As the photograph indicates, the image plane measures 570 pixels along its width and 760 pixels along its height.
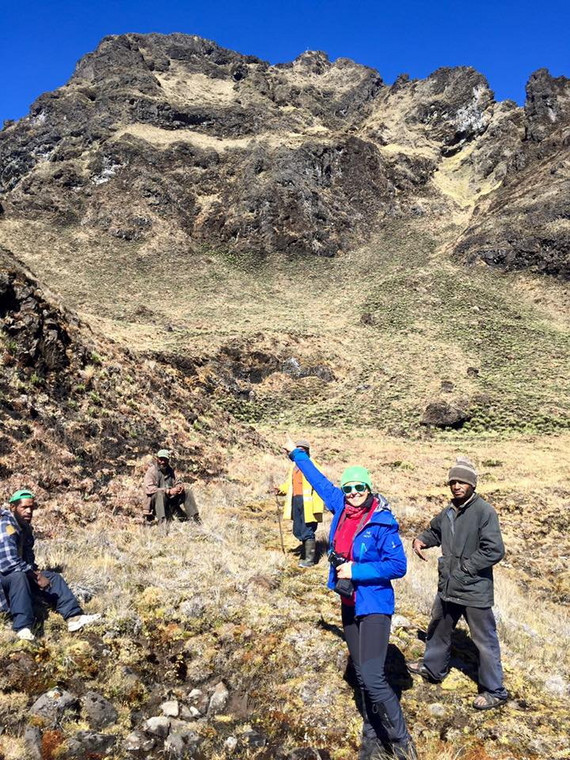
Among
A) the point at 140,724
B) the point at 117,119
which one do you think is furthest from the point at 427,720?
the point at 117,119

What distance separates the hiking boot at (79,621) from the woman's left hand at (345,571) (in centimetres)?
314

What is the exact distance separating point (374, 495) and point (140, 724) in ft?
8.99

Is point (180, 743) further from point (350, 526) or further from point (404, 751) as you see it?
point (350, 526)

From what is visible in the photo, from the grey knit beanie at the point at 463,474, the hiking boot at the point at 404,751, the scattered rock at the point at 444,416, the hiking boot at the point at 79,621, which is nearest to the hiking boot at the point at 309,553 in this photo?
the hiking boot at the point at 79,621

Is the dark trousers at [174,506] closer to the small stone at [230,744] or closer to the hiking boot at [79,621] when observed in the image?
the hiking boot at [79,621]

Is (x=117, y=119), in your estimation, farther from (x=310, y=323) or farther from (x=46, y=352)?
(x=46, y=352)

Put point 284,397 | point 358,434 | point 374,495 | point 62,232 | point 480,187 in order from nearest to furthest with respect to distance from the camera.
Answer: point 374,495
point 358,434
point 284,397
point 62,232
point 480,187

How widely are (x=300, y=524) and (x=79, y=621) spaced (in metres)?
3.58

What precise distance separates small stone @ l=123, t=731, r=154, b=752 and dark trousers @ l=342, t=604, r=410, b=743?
172cm

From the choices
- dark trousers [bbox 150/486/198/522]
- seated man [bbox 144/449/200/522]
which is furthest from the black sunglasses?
dark trousers [bbox 150/486/198/522]

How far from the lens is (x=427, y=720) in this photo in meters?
4.07

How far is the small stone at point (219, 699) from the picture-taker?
417 cm

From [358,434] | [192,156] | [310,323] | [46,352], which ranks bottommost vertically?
[358,434]

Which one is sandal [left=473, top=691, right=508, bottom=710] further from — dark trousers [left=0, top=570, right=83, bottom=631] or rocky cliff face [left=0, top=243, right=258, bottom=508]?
rocky cliff face [left=0, top=243, right=258, bottom=508]
